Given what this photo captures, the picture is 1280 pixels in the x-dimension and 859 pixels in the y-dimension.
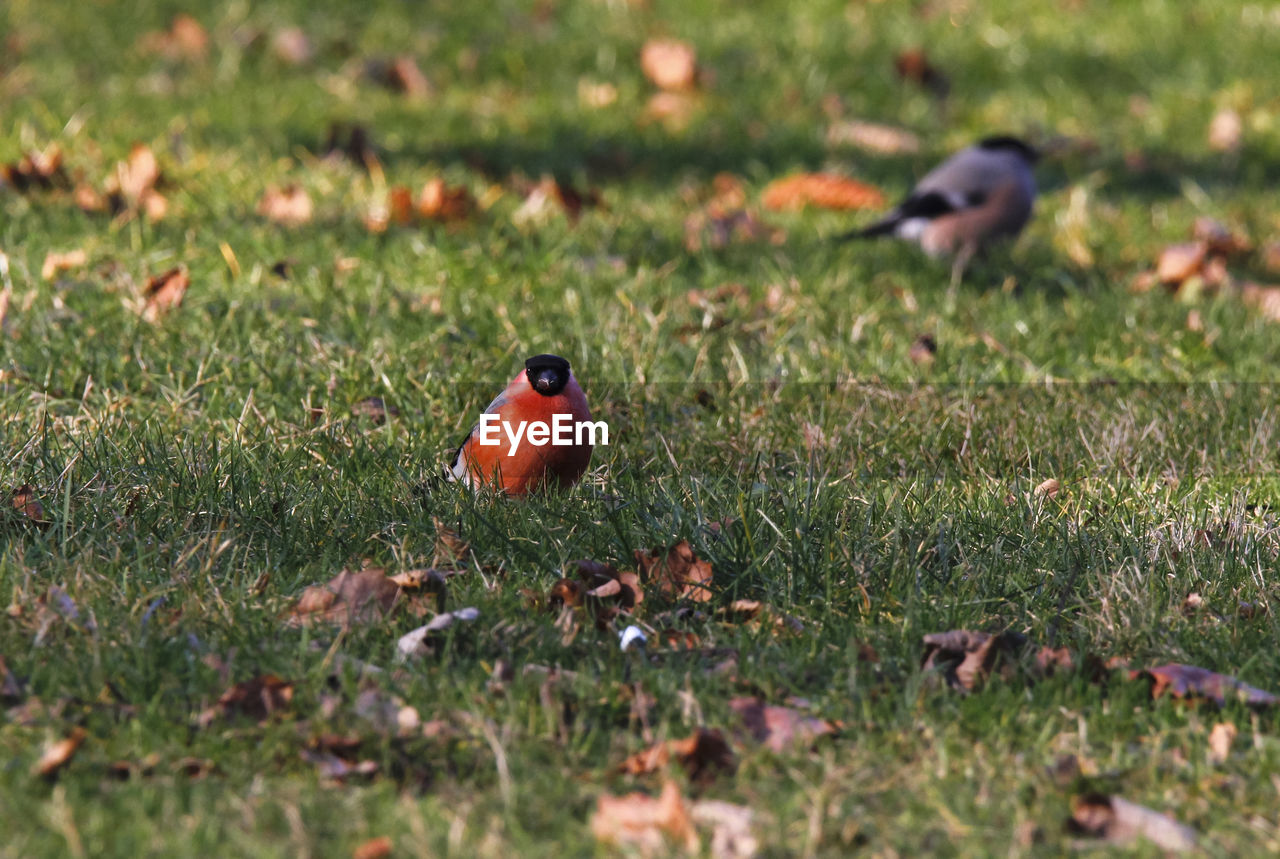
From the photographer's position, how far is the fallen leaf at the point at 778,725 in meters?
3.15

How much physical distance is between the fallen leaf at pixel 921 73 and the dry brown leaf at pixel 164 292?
20.3ft

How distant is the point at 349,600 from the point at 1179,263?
509cm

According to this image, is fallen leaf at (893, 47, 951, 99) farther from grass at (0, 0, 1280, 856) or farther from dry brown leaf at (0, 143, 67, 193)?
dry brown leaf at (0, 143, 67, 193)

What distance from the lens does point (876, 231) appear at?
7617 millimetres

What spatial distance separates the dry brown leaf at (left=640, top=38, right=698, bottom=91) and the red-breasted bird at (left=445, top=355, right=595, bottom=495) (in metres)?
6.29

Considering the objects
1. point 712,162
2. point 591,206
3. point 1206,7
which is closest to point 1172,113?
point 1206,7

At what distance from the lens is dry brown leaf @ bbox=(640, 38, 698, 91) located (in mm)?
Result: 10266

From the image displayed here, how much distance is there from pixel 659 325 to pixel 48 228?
2.75 m

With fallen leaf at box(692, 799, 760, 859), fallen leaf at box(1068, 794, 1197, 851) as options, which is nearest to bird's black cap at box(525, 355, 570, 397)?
fallen leaf at box(692, 799, 760, 859)

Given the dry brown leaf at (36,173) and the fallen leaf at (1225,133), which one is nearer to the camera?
the dry brown leaf at (36,173)

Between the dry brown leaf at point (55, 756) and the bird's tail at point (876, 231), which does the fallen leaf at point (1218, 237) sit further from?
the dry brown leaf at point (55, 756)

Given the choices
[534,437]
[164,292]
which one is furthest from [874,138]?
[534,437]

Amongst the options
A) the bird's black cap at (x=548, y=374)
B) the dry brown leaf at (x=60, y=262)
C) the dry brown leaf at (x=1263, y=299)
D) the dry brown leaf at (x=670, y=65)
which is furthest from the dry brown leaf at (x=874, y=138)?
the bird's black cap at (x=548, y=374)

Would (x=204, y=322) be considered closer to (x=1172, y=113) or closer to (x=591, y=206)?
(x=591, y=206)
